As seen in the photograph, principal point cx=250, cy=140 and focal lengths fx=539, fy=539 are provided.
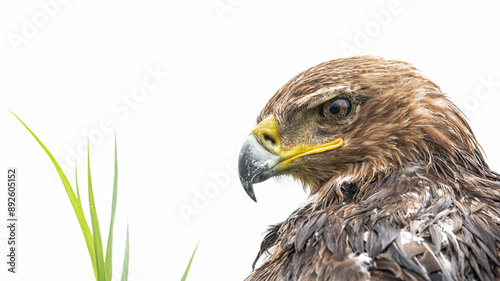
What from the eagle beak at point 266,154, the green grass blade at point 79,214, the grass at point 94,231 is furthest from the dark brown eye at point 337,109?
the green grass blade at point 79,214

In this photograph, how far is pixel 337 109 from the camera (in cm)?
257

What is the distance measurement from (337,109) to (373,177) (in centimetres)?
36

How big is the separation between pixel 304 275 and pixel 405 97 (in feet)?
3.34

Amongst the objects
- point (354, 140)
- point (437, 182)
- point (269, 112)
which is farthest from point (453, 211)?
point (269, 112)

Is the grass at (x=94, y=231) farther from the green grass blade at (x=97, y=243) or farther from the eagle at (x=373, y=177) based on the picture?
the eagle at (x=373, y=177)

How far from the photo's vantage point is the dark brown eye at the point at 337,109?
101 inches

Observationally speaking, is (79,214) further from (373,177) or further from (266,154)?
(373,177)

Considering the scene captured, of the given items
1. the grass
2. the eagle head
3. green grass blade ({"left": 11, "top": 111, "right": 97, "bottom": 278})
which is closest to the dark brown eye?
the eagle head

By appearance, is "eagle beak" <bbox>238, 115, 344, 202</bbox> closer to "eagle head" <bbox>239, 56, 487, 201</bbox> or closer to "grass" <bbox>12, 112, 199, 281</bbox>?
"eagle head" <bbox>239, 56, 487, 201</bbox>

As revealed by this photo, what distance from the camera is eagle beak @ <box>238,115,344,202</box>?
8.73ft

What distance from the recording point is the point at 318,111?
2623 mm

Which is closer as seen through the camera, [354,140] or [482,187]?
[482,187]

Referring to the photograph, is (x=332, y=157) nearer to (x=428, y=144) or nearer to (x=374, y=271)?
(x=428, y=144)

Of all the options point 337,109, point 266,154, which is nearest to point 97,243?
point 266,154
